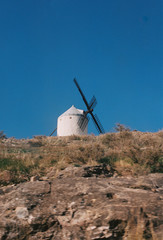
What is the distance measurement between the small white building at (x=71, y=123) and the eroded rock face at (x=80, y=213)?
2442 cm

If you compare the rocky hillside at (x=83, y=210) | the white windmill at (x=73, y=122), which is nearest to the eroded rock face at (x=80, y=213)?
the rocky hillside at (x=83, y=210)

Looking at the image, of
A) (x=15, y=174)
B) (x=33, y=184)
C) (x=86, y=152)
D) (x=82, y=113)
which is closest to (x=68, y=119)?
(x=82, y=113)

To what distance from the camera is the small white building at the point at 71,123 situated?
2897 cm

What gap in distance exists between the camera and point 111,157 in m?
9.10

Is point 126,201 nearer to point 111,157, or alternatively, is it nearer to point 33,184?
point 33,184

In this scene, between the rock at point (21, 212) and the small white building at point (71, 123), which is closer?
the rock at point (21, 212)

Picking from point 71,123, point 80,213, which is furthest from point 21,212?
point 71,123

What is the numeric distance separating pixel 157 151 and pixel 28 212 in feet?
18.8

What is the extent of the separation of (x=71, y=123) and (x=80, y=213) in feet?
84.5

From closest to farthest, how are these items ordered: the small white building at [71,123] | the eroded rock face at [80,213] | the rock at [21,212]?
the eroded rock face at [80,213] < the rock at [21,212] < the small white building at [71,123]

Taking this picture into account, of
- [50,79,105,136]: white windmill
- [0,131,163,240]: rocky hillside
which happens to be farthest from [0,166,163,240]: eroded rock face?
[50,79,105,136]: white windmill

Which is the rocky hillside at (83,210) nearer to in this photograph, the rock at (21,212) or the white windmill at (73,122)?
the rock at (21,212)

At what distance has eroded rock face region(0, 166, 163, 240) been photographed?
319cm

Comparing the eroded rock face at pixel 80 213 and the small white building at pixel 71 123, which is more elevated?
the small white building at pixel 71 123
